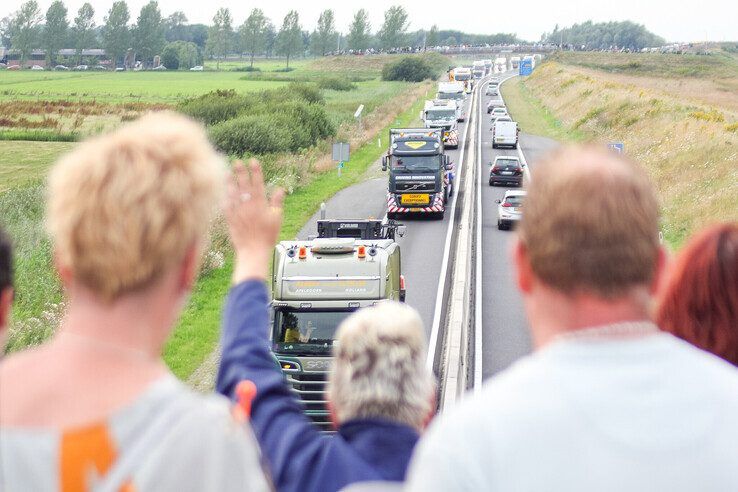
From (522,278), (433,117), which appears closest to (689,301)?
(522,278)

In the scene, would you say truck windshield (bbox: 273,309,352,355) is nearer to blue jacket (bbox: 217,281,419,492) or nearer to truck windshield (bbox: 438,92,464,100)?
blue jacket (bbox: 217,281,419,492)

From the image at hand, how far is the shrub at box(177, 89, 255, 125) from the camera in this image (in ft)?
197

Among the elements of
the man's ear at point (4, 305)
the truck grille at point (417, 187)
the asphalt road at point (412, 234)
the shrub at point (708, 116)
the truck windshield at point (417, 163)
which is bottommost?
the asphalt road at point (412, 234)

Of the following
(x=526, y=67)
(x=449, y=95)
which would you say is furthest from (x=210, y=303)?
(x=526, y=67)

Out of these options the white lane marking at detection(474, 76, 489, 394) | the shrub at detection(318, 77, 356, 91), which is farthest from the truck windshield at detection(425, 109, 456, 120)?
the shrub at detection(318, 77, 356, 91)

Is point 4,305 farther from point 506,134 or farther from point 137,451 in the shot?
point 506,134

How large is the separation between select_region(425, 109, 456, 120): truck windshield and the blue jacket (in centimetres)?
5829

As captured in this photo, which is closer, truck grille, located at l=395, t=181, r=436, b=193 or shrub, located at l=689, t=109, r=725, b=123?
truck grille, located at l=395, t=181, r=436, b=193

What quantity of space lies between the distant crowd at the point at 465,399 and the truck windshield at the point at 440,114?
58847 mm

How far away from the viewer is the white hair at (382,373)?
10.4 ft

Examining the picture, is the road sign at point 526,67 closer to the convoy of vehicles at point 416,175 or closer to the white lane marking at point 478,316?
the white lane marking at point 478,316

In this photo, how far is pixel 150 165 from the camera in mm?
2137

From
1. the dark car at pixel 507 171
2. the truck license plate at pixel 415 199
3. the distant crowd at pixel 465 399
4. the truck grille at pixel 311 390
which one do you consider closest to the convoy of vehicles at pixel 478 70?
the dark car at pixel 507 171

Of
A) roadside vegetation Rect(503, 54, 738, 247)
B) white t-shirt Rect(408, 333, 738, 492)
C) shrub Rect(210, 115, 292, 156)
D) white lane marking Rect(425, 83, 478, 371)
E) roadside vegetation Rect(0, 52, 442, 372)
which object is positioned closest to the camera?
white t-shirt Rect(408, 333, 738, 492)
